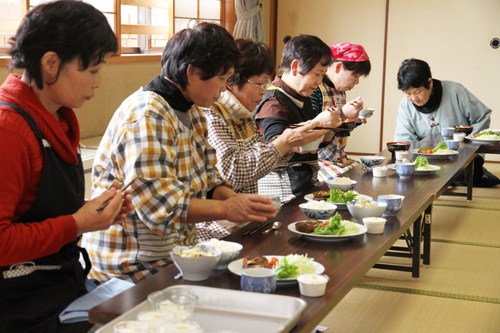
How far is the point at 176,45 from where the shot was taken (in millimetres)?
1812

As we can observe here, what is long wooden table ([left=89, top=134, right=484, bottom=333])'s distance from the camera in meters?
1.24

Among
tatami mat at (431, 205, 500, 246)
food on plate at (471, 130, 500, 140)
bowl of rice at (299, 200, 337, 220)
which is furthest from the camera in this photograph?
food on plate at (471, 130, 500, 140)

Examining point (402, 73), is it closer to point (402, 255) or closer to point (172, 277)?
point (402, 255)

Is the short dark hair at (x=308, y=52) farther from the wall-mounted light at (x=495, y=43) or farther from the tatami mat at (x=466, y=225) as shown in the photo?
the wall-mounted light at (x=495, y=43)

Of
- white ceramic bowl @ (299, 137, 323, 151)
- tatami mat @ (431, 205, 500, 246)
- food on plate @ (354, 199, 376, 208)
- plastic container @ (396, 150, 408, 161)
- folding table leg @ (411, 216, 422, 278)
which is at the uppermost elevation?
white ceramic bowl @ (299, 137, 323, 151)

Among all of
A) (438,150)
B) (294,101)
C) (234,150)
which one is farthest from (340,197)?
(438,150)

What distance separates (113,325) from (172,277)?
0.34 meters

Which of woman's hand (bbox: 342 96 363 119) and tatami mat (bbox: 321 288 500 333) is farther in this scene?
woman's hand (bbox: 342 96 363 119)

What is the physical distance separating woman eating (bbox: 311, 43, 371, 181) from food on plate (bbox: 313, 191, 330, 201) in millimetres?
1160

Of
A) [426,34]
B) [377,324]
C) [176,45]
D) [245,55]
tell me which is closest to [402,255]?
[377,324]

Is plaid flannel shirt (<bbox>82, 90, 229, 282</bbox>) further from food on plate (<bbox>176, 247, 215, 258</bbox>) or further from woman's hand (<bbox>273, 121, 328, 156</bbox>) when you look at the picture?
woman's hand (<bbox>273, 121, 328, 156</bbox>)

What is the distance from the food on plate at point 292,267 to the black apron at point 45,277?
0.52 meters

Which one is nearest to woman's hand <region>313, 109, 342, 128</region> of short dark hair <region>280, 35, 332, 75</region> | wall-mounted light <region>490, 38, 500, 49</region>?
short dark hair <region>280, 35, 332, 75</region>

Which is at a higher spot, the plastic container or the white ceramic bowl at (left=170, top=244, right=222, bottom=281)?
the plastic container
